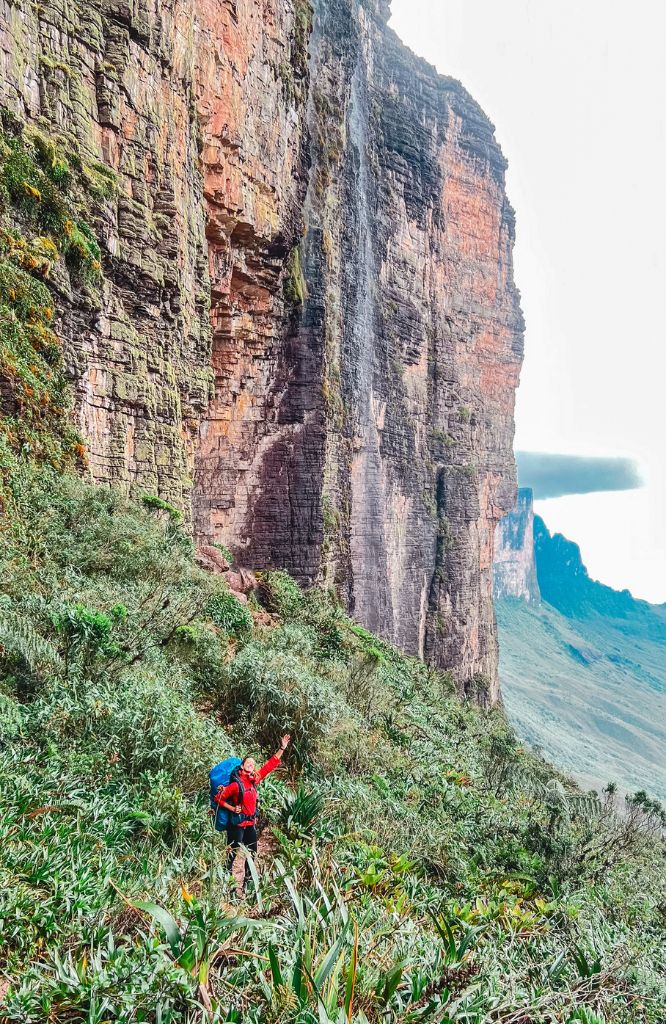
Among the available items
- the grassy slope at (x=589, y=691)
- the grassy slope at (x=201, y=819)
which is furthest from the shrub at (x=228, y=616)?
→ the grassy slope at (x=589, y=691)

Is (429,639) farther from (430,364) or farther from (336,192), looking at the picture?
(336,192)

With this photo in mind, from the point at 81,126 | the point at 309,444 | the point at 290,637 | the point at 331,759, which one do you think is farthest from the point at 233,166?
the point at 331,759

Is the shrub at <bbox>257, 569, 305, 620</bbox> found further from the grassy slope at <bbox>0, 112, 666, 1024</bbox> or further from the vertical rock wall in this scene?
the grassy slope at <bbox>0, 112, 666, 1024</bbox>

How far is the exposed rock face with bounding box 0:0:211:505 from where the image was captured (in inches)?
330

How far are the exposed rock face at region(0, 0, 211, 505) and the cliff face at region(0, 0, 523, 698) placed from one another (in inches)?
1.5

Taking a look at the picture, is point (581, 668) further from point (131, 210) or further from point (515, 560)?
point (131, 210)

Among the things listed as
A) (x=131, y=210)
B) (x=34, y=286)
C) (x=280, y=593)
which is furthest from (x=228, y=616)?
(x=131, y=210)

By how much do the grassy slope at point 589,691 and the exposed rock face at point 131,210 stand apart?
3540 cm

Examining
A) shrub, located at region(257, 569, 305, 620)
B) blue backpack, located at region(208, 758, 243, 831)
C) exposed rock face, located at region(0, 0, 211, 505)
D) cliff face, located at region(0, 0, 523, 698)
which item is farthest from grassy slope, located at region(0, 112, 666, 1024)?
shrub, located at region(257, 569, 305, 620)

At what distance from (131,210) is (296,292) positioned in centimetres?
683

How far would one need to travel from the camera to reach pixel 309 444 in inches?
668

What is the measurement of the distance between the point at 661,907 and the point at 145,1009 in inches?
260

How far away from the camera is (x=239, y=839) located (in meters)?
4.22

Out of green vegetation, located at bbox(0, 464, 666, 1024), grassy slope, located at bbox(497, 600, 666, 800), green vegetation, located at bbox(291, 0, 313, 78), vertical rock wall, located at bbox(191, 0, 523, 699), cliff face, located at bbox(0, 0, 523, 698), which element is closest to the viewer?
green vegetation, located at bbox(0, 464, 666, 1024)
